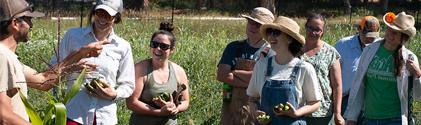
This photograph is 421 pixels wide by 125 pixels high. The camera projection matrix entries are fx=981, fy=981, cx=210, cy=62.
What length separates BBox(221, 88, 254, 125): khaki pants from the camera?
7484 mm

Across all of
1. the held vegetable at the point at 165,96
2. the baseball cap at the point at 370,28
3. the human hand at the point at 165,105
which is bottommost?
the human hand at the point at 165,105

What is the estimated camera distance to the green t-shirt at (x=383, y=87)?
672cm

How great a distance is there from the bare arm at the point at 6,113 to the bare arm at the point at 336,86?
3028 mm

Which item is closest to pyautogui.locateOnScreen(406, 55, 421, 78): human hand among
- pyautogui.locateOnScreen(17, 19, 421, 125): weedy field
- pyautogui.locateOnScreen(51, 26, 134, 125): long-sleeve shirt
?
pyautogui.locateOnScreen(51, 26, 134, 125): long-sleeve shirt

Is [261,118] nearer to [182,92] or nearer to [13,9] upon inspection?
[182,92]

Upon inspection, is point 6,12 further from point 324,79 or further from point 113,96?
point 324,79

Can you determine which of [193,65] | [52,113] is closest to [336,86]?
[52,113]

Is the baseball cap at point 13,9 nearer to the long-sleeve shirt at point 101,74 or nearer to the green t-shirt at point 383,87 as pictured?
the long-sleeve shirt at point 101,74

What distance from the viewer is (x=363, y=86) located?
22.7 feet

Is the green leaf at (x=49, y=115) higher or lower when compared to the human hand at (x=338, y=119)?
higher

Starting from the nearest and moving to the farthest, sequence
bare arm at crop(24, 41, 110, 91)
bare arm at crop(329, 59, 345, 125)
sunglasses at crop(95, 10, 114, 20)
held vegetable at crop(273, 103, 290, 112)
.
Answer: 1. bare arm at crop(24, 41, 110, 91)
2. held vegetable at crop(273, 103, 290, 112)
3. sunglasses at crop(95, 10, 114, 20)
4. bare arm at crop(329, 59, 345, 125)

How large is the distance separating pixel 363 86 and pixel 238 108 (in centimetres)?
110

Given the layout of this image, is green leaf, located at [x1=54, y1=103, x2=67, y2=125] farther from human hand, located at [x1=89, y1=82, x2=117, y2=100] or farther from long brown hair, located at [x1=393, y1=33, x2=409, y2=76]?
long brown hair, located at [x1=393, y1=33, x2=409, y2=76]

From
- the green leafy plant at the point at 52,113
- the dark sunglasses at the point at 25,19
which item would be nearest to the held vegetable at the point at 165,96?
the green leafy plant at the point at 52,113
